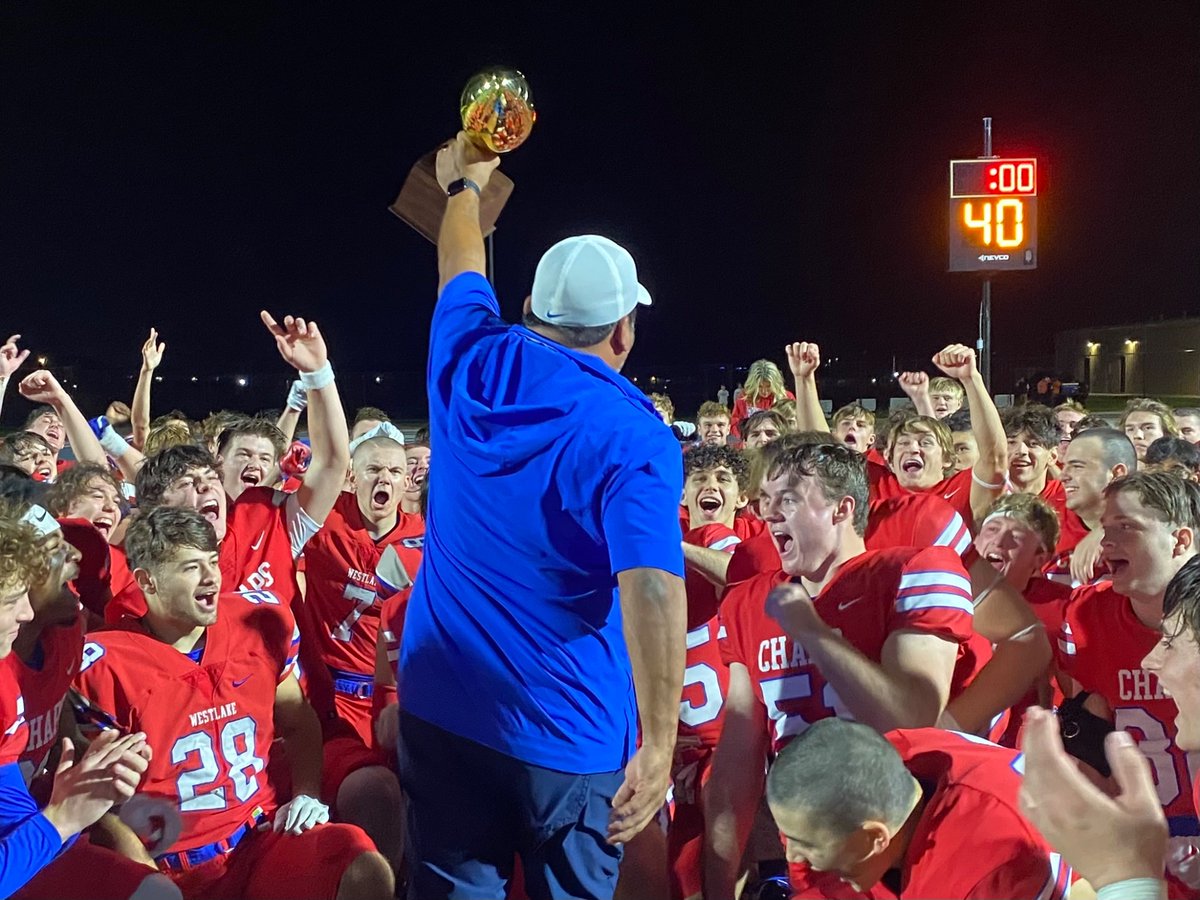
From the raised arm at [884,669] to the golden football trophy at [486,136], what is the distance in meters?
1.39

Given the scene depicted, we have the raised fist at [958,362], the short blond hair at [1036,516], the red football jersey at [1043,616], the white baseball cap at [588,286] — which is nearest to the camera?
the white baseball cap at [588,286]

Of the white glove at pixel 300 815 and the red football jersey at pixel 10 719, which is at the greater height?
the red football jersey at pixel 10 719

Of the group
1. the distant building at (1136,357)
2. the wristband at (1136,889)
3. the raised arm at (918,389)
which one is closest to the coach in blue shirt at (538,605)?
the wristband at (1136,889)

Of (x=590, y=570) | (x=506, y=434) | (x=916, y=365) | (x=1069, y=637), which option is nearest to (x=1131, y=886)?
(x=590, y=570)

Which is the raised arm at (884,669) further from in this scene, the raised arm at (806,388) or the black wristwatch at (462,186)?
the raised arm at (806,388)

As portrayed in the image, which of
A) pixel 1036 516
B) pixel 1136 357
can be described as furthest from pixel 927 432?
pixel 1136 357

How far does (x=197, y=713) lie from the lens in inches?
135

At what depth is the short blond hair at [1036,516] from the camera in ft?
14.2

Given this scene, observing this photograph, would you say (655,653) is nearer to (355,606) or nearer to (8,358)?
(355,606)

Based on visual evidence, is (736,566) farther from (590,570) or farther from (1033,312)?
(1033,312)

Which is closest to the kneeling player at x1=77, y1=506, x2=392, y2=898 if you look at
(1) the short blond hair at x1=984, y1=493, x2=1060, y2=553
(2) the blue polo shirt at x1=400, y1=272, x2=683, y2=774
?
(2) the blue polo shirt at x1=400, y1=272, x2=683, y2=774

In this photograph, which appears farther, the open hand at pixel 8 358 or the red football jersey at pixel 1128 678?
the open hand at pixel 8 358

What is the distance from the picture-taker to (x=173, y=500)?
4391mm

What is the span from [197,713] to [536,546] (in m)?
1.70
